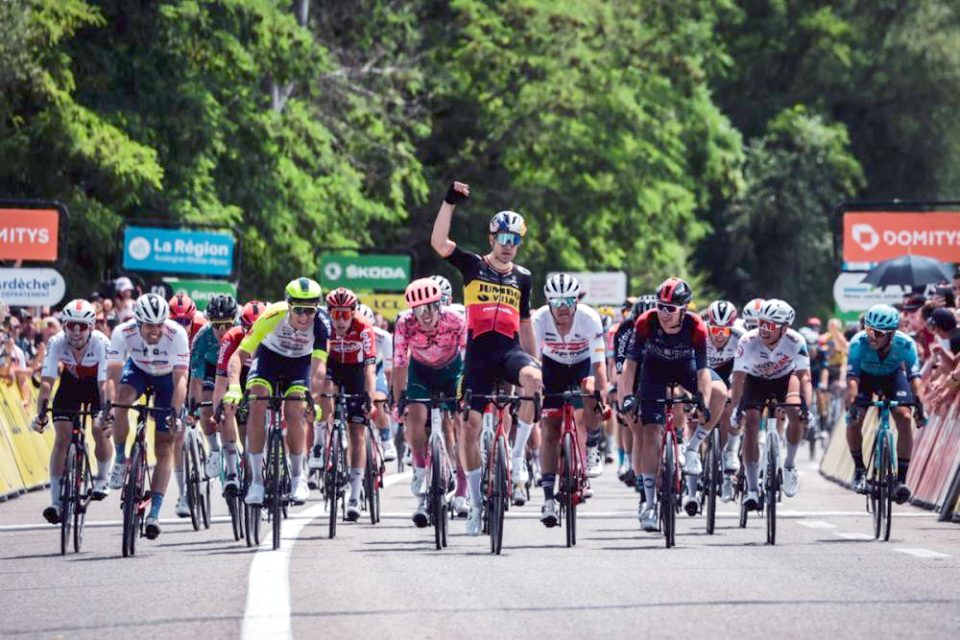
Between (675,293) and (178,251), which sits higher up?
(178,251)

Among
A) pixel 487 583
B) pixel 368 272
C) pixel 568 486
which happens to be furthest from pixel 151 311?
pixel 368 272

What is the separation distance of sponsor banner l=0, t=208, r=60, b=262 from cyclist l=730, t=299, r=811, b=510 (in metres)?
14.3

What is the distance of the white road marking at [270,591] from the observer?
9852 mm

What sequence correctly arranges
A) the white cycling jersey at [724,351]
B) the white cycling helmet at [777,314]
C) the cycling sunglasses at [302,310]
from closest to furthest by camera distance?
the cycling sunglasses at [302,310], the white cycling helmet at [777,314], the white cycling jersey at [724,351]

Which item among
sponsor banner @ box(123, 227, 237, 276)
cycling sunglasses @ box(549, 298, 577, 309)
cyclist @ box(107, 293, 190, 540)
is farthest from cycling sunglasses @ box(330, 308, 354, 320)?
sponsor banner @ box(123, 227, 237, 276)

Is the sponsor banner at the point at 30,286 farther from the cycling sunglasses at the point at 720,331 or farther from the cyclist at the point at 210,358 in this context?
the cycling sunglasses at the point at 720,331

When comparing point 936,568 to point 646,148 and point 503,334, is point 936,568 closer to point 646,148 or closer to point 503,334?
point 503,334

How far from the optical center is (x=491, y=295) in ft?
49.5

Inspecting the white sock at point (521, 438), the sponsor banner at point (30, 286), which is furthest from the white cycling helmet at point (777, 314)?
the sponsor banner at point (30, 286)

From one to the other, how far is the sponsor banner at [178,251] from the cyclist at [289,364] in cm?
1827

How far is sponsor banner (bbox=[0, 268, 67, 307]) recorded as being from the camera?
2867 centimetres

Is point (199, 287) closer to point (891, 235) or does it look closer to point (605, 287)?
point (891, 235)

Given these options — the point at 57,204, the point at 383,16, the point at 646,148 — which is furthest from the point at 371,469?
the point at 646,148

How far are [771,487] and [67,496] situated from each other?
5.28m
